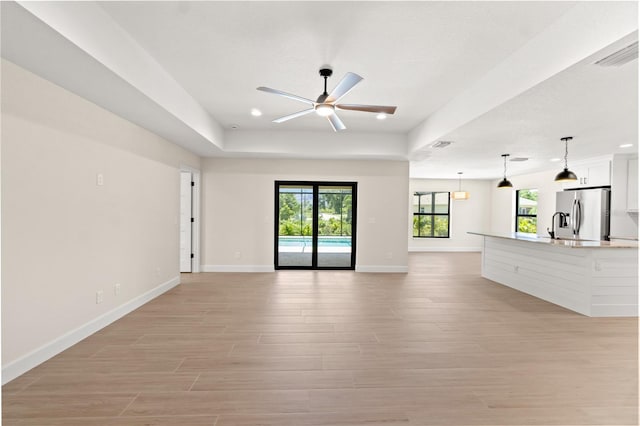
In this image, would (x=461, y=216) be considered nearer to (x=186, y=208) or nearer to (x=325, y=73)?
(x=186, y=208)

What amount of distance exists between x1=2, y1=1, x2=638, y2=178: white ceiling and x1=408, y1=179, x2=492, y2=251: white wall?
5651mm

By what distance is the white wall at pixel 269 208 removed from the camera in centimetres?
646

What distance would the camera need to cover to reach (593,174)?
21.3 ft

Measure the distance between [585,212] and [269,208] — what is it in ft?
22.5

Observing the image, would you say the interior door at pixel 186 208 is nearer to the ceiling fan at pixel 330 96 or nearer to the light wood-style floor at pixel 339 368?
the light wood-style floor at pixel 339 368

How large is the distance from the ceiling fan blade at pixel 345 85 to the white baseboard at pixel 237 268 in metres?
4.38

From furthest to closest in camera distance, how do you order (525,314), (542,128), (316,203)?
1. (316,203)
2. (542,128)
3. (525,314)

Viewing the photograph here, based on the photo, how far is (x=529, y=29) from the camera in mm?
2457

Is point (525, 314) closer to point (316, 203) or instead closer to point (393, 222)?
point (393, 222)

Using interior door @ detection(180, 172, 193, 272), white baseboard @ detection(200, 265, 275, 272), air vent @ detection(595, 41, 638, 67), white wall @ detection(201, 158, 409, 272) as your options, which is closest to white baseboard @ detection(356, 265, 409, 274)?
white wall @ detection(201, 158, 409, 272)

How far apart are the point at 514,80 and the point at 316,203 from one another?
4412 mm

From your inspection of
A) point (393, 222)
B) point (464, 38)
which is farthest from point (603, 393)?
point (393, 222)

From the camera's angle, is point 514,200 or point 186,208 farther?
point 514,200

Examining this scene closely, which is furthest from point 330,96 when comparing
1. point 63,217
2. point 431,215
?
point 431,215
